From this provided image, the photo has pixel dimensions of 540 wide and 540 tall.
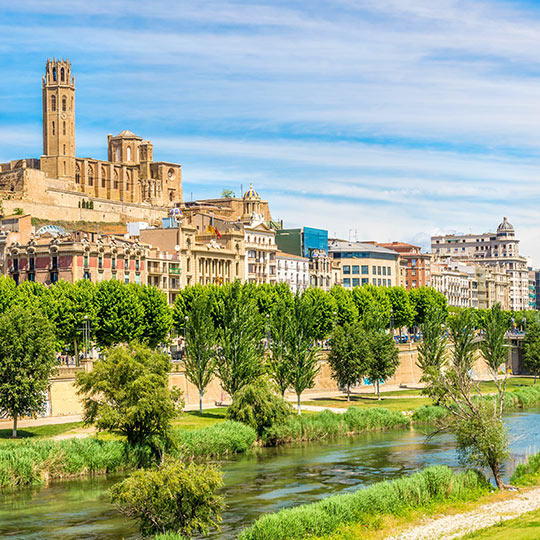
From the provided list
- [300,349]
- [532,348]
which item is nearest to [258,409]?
[300,349]

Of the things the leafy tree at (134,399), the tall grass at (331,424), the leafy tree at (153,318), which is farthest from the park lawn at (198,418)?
the leafy tree at (153,318)

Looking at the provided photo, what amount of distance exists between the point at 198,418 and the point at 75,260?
1599 inches

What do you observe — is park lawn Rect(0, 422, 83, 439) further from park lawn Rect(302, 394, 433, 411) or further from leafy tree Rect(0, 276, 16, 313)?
park lawn Rect(302, 394, 433, 411)

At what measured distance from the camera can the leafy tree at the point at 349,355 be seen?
109 m

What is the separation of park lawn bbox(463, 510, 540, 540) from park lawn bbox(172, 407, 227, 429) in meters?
35.9

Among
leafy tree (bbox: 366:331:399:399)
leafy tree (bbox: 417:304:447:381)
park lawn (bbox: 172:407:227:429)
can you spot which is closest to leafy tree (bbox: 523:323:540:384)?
leafy tree (bbox: 417:304:447:381)

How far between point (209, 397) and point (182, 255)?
4324 cm

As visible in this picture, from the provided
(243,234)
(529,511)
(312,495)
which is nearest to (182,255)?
(243,234)

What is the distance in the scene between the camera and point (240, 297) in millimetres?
93938

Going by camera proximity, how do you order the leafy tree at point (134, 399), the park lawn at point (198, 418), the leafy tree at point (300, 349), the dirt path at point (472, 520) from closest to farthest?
the dirt path at point (472, 520)
the leafy tree at point (134, 399)
the park lawn at point (198, 418)
the leafy tree at point (300, 349)

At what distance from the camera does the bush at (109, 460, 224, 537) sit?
41.3 metres

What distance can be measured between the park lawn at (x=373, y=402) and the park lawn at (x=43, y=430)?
31082mm

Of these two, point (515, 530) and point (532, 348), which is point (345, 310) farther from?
point (515, 530)

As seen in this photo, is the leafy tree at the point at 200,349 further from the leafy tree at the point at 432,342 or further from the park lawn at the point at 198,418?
the leafy tree at the point at 432,342
